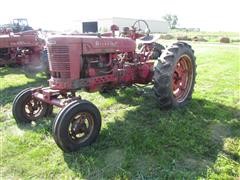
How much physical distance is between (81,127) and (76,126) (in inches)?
A: 3.1

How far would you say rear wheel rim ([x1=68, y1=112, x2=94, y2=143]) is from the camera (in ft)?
14.0

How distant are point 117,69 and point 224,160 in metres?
2.41

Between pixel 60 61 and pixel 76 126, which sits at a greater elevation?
pixel 60 61

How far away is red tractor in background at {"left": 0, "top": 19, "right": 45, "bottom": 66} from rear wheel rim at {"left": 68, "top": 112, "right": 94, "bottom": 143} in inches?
270

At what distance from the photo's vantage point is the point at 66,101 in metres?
4.60

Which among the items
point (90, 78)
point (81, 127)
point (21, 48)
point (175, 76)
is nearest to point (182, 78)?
point (175, 76)

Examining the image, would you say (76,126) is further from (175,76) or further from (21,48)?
(21,48)

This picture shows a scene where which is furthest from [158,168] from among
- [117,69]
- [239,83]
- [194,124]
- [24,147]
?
[239,83]

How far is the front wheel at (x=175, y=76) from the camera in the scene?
5391 millimetres

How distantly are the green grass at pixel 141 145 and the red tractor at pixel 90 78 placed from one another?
237 millimetres

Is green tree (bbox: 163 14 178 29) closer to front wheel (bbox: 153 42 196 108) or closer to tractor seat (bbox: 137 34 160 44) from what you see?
tractor seat (bbox: 137 34 160 44)

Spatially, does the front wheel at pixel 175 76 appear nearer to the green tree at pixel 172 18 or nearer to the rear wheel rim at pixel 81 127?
the rear wheel rim at pixel 81 127

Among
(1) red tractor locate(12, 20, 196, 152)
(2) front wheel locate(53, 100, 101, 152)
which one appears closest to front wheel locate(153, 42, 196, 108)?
(1) red tractor locate(12, 20, 196, 152)

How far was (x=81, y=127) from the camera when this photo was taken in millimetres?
4309
